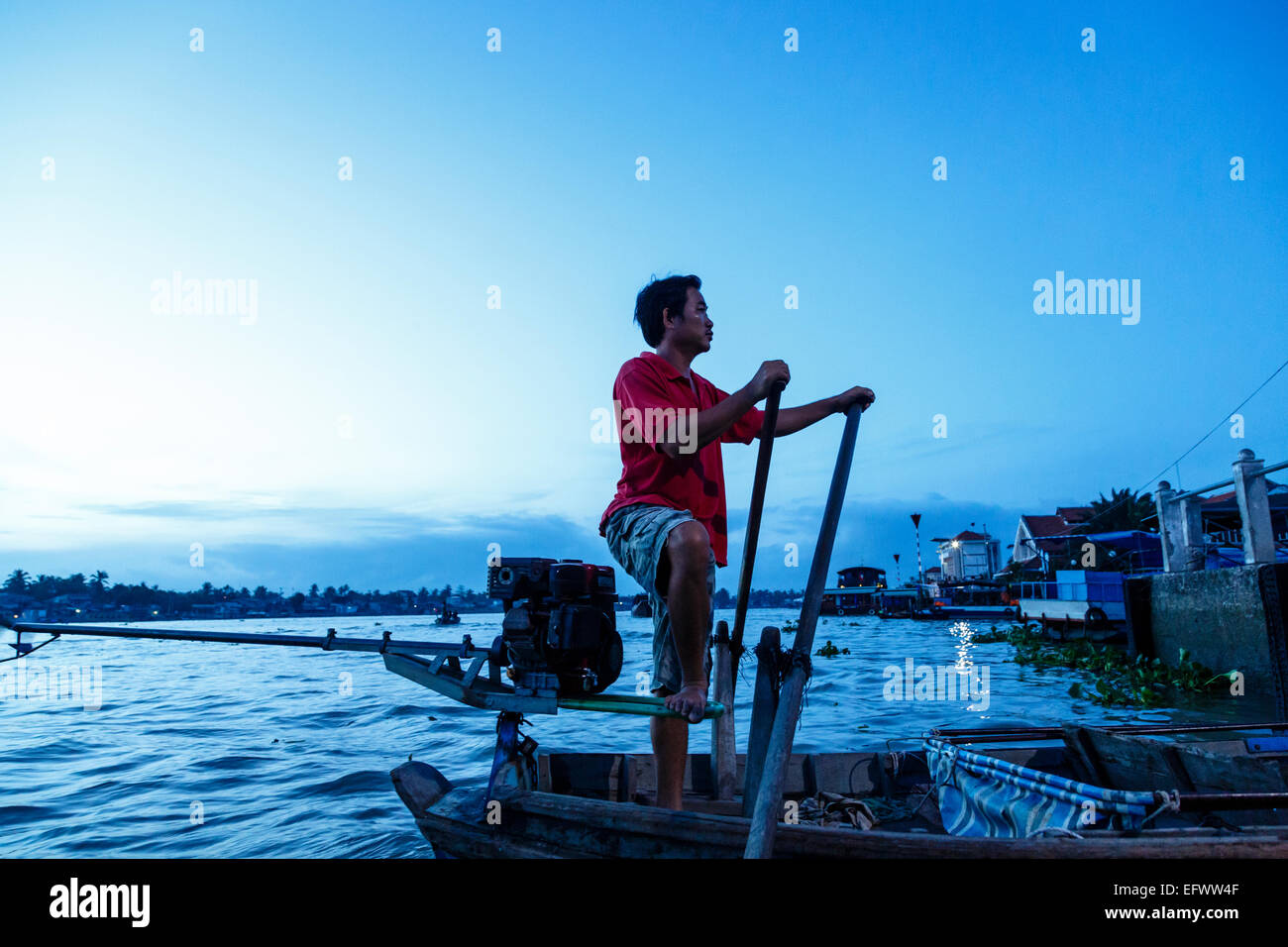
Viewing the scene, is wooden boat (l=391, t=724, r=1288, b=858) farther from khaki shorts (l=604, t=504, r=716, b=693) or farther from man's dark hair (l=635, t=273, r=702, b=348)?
man's dark hair (l=635, t=273, r=702, b=348)

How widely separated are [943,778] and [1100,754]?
1.23m

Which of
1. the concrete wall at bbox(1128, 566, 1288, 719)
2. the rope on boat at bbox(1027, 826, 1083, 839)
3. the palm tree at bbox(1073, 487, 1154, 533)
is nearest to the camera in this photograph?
the rope on boat at bbox(1027, 826, 1083, 839)

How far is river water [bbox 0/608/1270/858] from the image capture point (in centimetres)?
651

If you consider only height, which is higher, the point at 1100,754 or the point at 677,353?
the point at 677,353

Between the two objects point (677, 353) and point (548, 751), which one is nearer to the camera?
point (677, 353)

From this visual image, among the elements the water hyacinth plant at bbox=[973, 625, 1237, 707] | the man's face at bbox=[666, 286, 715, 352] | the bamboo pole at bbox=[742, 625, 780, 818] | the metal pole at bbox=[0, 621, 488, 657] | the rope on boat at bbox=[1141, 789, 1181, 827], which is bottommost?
the water hyacinth plant at bbox=[973, 625, 1237, 707]

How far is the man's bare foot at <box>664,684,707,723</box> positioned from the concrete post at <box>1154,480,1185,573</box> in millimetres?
18052

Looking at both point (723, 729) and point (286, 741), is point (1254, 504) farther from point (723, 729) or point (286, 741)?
point (286, 741)

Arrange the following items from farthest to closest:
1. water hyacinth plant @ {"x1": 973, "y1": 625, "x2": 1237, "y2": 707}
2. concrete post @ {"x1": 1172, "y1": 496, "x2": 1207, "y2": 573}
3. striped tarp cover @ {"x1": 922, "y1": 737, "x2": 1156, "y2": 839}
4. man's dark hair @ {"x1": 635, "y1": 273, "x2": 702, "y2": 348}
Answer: concrete post @ {"x1": 1172, "y1": 496, "x2": 1207, "y2": 573} < water hyacinth plant @ {"x1": 973, "y1": 625, "x2": 1237, "y2": 707} < man's dark hair @ {"x1": 635, "y1": 273, "x2": 702, "y2": 348} < striped tarp cover @ {"x1": 922, "y1": 737, "x2": 1156, "y2": 839}

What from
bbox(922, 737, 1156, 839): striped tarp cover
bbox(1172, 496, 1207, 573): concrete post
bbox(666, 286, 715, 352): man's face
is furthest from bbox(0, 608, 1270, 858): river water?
bbox(1172, 496, 1207, 573): concrete post

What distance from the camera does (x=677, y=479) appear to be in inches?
129
